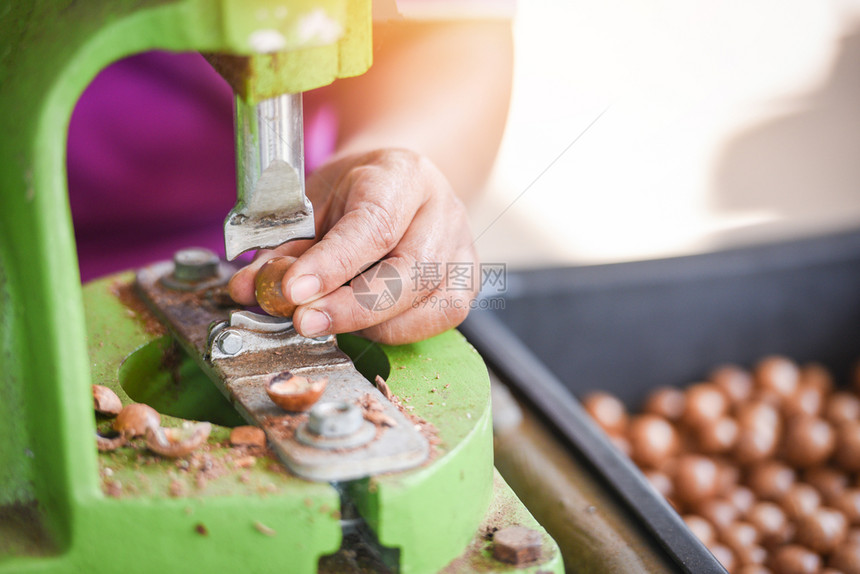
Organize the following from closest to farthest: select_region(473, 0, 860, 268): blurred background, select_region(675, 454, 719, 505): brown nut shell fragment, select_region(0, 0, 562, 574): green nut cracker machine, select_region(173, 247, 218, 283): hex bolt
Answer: select_region(0, 0, 562, 574): green nut cracker machine
select_region(173, 247, 218, 283): hex bolt
select_region(675, 454, 719, 505): brown nut shell fragment
select_region(473, 0, 860, 268): blurred background

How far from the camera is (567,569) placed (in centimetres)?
116

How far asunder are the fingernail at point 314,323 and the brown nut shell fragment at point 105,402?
0.72ft

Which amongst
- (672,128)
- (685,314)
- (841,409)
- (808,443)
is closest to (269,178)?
(685,314)

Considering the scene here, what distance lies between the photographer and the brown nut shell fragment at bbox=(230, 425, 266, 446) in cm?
84

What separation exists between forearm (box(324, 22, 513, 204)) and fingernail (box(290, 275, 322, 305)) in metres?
1.02

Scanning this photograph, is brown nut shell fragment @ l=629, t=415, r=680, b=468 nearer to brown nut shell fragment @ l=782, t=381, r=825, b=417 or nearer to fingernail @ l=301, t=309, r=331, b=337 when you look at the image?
brown nut shell fragment @ l=782, t=381, r=825, b=417

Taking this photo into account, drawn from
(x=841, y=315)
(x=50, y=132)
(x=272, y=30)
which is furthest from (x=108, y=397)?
(x=841, y=315)

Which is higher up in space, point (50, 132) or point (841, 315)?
point (50, 132)

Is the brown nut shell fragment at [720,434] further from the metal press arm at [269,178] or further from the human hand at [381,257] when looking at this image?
the metal press arm at [269,178]

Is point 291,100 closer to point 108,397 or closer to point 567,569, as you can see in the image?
point 108,397

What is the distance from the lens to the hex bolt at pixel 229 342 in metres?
0.96

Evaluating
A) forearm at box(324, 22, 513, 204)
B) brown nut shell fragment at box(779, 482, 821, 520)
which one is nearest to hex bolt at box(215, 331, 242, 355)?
forearm at box(324, 22, 513, 204)

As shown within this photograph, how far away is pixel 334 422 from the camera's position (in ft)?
2.59

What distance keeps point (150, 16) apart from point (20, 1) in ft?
0.86
